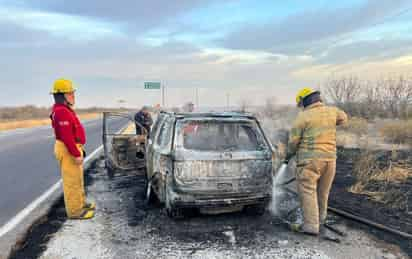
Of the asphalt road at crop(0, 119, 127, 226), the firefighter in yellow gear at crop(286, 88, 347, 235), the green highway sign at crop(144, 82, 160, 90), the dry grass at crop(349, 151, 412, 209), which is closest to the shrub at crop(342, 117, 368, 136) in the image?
the dry grass at crop(349, 151, 412, 209)

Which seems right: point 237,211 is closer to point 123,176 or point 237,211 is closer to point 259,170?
point 259,170

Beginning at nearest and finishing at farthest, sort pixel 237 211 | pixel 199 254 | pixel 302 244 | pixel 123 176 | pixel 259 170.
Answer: pixel 199 254 → pixel 302 244 → pixel 259 170 → pixel 237 211 → pixel 123 176

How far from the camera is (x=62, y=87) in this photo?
475cm

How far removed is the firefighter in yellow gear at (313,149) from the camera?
4.20m

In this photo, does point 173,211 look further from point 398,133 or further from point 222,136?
point 398,133

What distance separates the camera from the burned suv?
4336mm

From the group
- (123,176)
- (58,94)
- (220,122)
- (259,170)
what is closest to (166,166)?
(220,122)

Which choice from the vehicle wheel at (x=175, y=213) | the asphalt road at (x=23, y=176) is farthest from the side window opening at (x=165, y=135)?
the asphalt road at (x=23, y=176)

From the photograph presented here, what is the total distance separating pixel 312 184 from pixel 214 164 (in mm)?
1328

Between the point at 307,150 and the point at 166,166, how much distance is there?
1.93 metres

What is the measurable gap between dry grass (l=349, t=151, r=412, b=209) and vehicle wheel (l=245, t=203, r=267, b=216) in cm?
220

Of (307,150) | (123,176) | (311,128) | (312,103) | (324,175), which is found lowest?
(123,176)

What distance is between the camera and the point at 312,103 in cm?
429

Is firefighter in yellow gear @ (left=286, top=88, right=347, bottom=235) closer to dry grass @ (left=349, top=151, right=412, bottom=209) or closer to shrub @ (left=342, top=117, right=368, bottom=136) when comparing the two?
dry grass @ (left=349, top=151, right=412, bottom=209)
